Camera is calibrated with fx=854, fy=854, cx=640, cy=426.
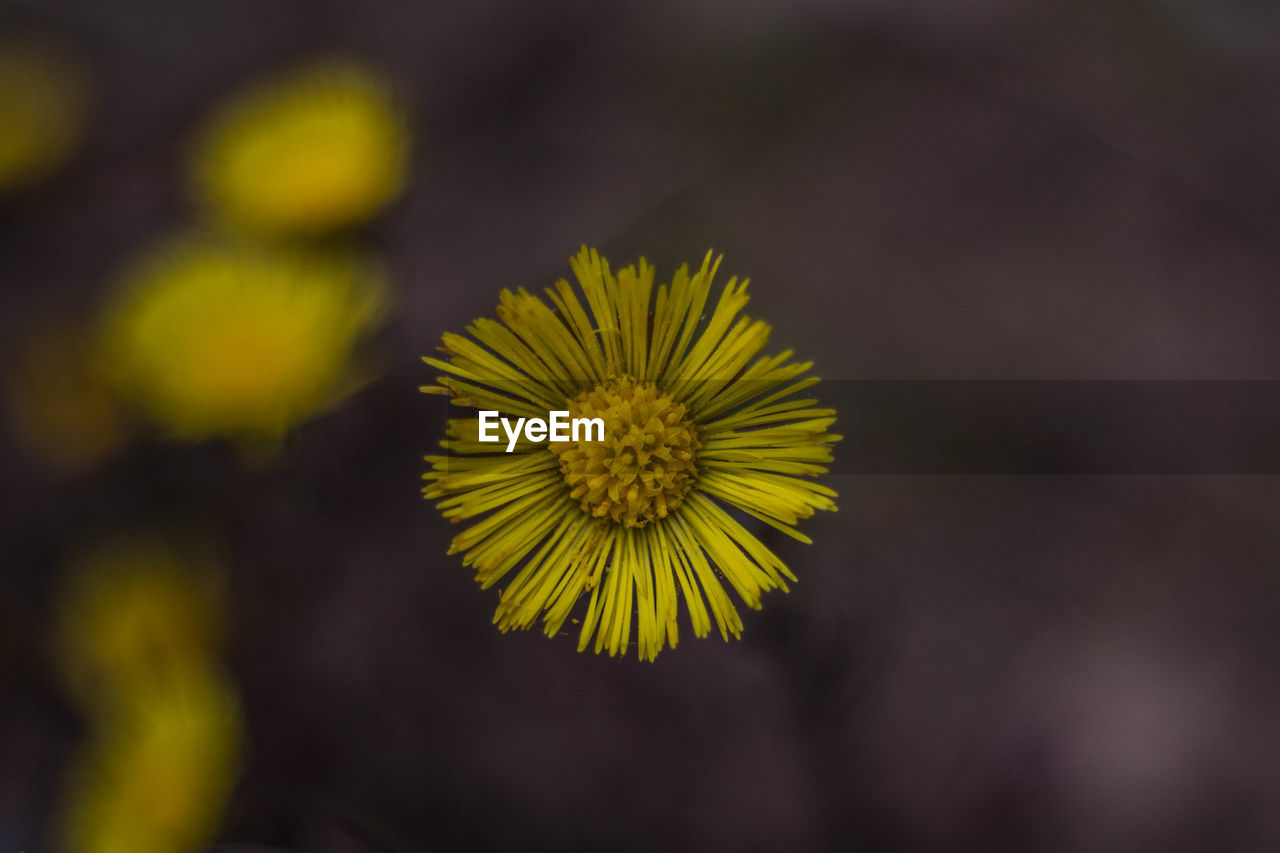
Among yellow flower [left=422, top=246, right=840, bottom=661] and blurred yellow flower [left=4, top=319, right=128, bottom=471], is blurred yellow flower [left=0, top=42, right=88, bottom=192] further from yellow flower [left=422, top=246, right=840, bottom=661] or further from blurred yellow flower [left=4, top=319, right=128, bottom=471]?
yellow flower [left=422, top=246, right=840, bottom=661]

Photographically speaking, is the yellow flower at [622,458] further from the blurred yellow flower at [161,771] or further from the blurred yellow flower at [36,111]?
the blurred yellow flower at [36,111]

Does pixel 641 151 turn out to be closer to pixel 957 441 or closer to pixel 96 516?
pixel 957 441

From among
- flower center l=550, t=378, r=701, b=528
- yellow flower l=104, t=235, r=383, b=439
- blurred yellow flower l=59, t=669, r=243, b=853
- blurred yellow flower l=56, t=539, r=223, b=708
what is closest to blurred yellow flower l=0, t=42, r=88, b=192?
yellow flower l=104, t=235, r=383, b=439

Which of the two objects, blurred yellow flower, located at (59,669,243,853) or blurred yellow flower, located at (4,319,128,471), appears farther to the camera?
blurred yellow flower, located at (4,319,128,471)

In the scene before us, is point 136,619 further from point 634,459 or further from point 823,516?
point 823,516

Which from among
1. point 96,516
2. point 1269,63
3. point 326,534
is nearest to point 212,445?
point 326,534

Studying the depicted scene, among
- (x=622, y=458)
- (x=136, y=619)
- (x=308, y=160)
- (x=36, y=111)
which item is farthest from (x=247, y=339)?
(x=36, y=111)
